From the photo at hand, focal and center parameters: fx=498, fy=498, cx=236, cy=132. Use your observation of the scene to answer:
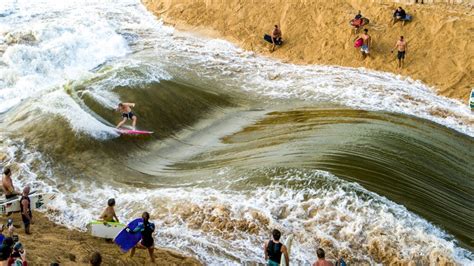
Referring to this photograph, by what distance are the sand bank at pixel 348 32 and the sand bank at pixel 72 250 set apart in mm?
13221

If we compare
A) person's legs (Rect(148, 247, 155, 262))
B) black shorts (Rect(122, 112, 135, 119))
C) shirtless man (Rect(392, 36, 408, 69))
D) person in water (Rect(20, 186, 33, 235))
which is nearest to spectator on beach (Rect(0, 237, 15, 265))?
person in water (Rect(20, 186, 33, 235))

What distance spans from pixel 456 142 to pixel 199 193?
794cm

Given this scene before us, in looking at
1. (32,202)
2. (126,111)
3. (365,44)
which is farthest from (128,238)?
(365,44)

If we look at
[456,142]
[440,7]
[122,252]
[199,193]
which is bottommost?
[122,252]

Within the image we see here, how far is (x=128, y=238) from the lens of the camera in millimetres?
9023

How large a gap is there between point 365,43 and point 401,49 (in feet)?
5.15

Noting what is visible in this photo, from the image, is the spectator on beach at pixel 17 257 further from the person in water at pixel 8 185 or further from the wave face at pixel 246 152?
the person in water at pixel 8 185

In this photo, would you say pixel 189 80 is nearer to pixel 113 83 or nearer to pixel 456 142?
pixel 113 83

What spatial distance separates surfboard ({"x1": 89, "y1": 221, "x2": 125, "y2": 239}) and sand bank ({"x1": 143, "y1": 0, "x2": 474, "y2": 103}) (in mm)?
13468

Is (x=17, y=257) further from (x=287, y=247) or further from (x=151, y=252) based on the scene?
(x=287, y=247)

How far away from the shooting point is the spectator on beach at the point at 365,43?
20.3 m

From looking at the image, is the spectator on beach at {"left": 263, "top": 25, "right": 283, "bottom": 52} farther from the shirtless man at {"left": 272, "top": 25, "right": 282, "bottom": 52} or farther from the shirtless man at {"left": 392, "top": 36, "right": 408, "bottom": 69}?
the shirtless man at {"left": 392, "top": 36, "right": 408, "bottom": 69}

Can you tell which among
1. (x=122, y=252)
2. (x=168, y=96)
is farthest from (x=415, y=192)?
(x=168, y=96)

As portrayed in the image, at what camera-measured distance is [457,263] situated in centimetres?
901
